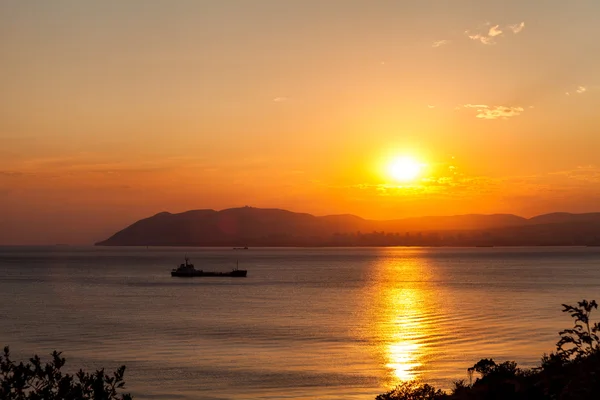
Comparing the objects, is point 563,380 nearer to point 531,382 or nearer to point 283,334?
point 531,382

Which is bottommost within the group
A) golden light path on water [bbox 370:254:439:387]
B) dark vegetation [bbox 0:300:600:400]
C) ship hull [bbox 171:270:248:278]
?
golden light path on water [bbox 370:254:439:387]

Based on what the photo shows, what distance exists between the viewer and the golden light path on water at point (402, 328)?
163 feet

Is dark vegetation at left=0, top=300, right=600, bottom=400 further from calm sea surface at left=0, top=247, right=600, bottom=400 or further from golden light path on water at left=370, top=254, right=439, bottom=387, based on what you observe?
golden light path on water at left=370, top=254, right=439, bottom=387

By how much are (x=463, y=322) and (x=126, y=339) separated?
35763 mm

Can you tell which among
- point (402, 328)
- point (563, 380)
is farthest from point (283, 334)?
point (563, 380)

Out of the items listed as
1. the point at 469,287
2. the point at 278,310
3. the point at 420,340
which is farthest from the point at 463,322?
the point at 469,287

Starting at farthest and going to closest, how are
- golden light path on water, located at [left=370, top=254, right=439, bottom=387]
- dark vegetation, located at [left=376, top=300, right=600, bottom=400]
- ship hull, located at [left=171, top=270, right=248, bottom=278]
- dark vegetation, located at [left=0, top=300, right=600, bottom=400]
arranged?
ship hull, located at [left=171, top=270, right=248, bottom=278] < golden light path on water, located at [left=370, top=254, right=439, bottom=387] < dark vegetation, located at [left=0, top=300, right=600, bottom=400] < dark vegetation, located at [left=376, top=300, right=600, bottom=400]

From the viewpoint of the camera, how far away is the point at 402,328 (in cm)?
7306

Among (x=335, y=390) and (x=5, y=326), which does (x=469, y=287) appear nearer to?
(x=5, y=326)

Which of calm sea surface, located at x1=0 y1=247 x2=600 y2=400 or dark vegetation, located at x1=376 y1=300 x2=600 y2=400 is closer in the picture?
dark vegetation, located at x1=376 y1=300 x2=600 y2=400

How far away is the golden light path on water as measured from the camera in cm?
4975

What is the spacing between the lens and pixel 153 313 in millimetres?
86875

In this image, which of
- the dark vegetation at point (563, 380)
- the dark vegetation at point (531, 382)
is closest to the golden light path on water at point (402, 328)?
the dark vegetation at point (563, 380)

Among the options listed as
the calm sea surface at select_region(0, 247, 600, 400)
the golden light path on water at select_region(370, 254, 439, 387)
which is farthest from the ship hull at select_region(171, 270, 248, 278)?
the golden light path on water at select_region(370, 254, 439, 387)
